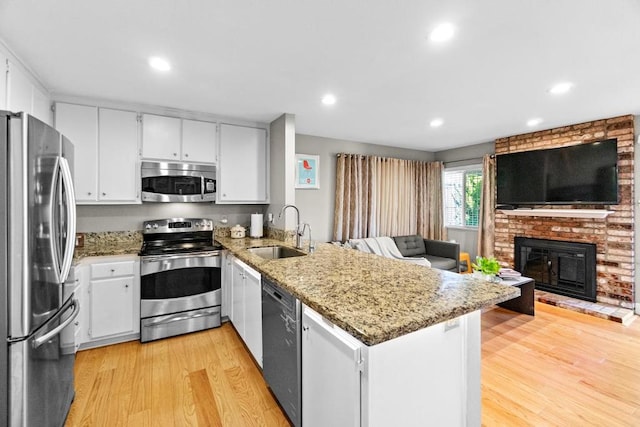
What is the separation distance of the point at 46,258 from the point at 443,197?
5.77 m

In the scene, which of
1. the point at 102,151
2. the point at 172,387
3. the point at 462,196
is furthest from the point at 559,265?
the point at 102,151

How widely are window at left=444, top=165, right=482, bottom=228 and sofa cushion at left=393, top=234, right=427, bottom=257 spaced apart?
97cm

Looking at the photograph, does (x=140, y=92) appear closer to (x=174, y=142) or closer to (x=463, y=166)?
(x=174, y=142)

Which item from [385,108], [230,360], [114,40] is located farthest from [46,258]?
[385,108]

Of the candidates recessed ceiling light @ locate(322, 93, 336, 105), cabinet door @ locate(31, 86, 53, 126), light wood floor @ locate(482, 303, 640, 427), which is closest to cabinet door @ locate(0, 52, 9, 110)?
cabinet door @ locate(31, 86, 53, 126)

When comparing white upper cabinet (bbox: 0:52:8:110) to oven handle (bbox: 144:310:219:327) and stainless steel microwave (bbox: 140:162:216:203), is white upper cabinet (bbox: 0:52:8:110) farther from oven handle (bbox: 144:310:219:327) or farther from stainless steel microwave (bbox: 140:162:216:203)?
oven handle (bbox: 144:310:219:327)

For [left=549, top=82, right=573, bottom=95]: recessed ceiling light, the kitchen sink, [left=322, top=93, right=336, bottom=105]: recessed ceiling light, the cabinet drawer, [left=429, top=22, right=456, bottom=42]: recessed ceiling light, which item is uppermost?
[left=322, top=93, right=336, bottom=105]: recessed ceiling light

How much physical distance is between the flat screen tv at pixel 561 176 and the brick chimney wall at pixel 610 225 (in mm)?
136

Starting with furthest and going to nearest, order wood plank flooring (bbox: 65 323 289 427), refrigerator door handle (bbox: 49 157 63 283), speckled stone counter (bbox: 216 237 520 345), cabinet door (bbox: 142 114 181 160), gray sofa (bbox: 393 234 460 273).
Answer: gray sofa (bbox: 393 234 460 273) < cabinet door (bbox: 142 114 181 160) < wood plank flooring (bbox: 65 323 289 427) < refrigerator door handle (bbox: 49 157 63 283) < speckled stone counter (bbox: 216 237 520 345)

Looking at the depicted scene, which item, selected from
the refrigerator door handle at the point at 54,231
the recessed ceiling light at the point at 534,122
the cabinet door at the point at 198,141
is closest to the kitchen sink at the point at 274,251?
the cabinet door at the point at 198,141

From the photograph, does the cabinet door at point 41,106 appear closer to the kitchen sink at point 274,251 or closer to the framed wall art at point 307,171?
the kitchen sink at point 274,251

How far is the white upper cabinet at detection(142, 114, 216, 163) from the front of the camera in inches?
122

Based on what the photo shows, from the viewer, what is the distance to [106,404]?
1966 millimetres

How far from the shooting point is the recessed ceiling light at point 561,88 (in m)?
2.57
